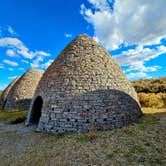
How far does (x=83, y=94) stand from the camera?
761 cm

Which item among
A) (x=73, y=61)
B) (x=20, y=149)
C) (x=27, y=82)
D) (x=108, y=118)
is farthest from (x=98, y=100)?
(x=27, y=82)

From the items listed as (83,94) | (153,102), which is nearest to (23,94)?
(83,94)

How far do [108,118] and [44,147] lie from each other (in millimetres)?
3348

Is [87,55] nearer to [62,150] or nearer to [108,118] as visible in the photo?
[108,118]

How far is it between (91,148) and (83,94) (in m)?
2.95

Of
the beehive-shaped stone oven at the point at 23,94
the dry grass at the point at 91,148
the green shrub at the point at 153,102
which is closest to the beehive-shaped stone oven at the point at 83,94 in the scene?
the dry grass at the point at 91,148

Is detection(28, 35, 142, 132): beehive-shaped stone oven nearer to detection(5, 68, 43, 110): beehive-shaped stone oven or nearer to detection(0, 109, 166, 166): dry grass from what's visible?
detection(0, 109, 166, 166): dry grass

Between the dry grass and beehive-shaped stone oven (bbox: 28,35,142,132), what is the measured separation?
0.66 meters

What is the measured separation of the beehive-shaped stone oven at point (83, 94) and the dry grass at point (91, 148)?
660 mm

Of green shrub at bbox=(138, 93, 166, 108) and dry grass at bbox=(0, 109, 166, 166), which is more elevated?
green shrub at bbox=(138, 93, 166, 108)

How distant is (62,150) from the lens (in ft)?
17.5

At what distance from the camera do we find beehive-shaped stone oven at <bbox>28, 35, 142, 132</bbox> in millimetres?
7223

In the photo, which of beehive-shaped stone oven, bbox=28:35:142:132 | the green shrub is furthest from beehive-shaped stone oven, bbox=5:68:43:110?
the green shrub

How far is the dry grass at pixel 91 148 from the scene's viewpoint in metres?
4.56
